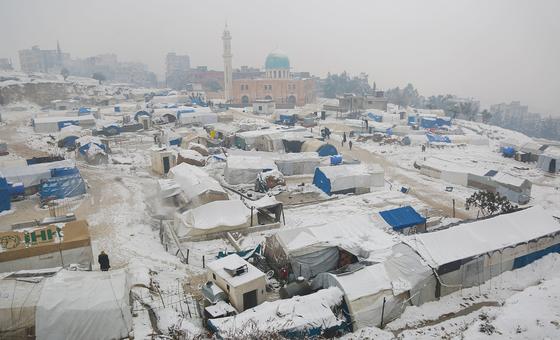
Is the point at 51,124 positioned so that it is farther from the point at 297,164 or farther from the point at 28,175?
the point at 297,164

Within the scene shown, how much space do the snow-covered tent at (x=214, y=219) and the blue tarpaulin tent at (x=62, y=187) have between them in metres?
9.12

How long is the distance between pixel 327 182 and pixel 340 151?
50.7ft

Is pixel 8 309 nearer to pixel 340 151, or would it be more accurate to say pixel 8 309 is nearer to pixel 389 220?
pixel 389 220

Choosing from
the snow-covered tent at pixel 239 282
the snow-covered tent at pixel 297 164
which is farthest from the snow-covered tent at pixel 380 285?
the snow-covered tent at pixel 297 164

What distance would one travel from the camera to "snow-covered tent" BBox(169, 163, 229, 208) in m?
20.7

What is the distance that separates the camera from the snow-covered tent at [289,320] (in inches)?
402

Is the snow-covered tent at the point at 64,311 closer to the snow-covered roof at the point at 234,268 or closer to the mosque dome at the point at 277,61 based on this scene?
the snow-covered roof at the point at 234,268

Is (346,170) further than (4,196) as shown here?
Yes

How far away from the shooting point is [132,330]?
10164mm

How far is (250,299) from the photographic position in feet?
40.2

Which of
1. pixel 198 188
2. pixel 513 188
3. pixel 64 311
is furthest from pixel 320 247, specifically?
pixel 513 188

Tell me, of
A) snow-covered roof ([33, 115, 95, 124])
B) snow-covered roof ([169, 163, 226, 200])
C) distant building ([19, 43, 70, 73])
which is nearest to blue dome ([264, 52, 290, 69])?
snow-covered roof ([33, 115, 95, 124])

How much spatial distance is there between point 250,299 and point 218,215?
6.97 metres

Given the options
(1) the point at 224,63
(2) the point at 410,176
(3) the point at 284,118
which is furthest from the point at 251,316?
(1) the point at 224,63
